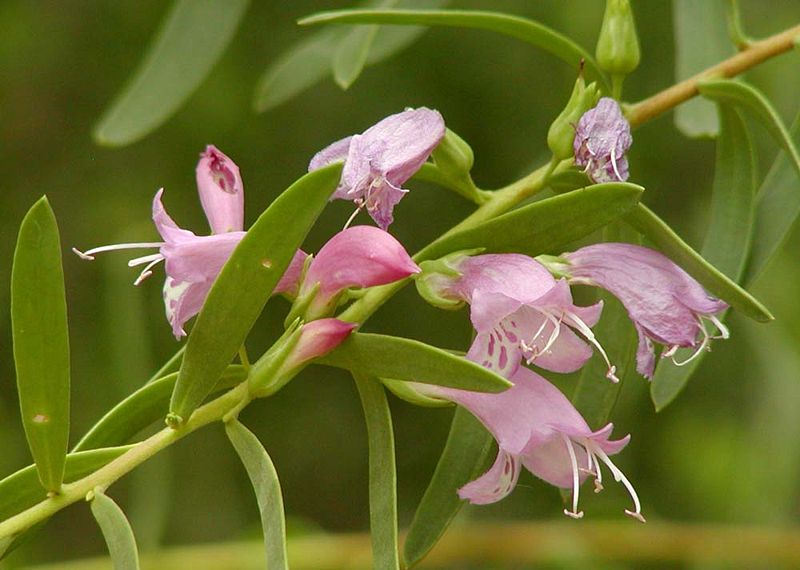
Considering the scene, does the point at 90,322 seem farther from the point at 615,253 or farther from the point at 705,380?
the point at 615,253

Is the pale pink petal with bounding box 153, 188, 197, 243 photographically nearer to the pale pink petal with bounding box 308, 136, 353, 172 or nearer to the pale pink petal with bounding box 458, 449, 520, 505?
the pale pink petal with bounding box 308, 136, 353, 172

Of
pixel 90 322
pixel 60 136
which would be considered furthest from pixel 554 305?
pixel 60 136

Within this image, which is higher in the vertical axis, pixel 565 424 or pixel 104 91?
pixel 565 424

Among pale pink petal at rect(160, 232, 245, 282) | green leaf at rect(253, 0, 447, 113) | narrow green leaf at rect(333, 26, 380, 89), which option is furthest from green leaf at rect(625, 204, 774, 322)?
green leaf at rect(253, 0, 447, 113)

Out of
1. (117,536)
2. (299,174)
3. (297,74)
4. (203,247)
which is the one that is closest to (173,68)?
(297,74)

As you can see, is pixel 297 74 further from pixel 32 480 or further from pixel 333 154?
pixel 32 480

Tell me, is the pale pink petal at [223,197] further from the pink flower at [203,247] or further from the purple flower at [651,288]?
the purple flower at [651,288]
